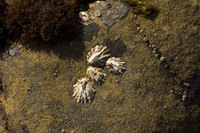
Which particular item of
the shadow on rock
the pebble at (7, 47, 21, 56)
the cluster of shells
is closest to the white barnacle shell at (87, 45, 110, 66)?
the cluster of shells

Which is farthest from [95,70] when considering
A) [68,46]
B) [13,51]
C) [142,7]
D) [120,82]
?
[13,51]

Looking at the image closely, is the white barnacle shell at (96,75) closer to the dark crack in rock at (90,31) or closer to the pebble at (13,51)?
the dark crack in rock at (90,31)

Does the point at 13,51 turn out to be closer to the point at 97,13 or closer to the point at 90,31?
the point at 90,31

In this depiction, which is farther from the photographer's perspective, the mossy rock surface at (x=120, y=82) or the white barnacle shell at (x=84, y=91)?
the white barnacle shell at (x=84, y=91)

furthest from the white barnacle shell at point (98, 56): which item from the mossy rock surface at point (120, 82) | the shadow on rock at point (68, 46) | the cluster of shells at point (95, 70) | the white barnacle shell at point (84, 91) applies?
the white barnacle shell at point (84, 91)

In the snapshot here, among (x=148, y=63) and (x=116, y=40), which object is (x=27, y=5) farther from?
(x=148, y=63)

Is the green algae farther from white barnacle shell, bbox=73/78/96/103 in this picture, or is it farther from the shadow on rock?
white barnacle shell, bbox=73/78/96/103

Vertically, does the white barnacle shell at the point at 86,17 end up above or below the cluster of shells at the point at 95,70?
above
